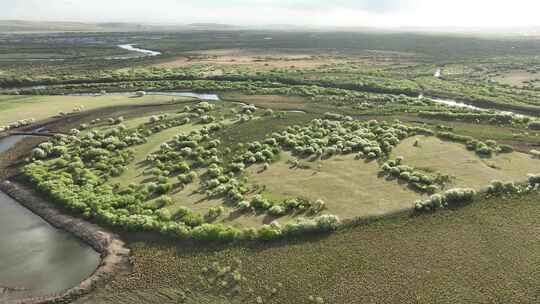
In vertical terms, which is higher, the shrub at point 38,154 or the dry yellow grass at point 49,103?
the dry yellow grass at point 49,103

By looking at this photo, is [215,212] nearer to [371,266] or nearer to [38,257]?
[371,266]

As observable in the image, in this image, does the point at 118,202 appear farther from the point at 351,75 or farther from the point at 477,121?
the point at 351,75

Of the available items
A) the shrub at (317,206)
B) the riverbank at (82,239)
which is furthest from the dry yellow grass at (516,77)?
the riverbank at (82,239)

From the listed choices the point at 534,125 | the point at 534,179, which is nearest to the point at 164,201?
the point at 534,179

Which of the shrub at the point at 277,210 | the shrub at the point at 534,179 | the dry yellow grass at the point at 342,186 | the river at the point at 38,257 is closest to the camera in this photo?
the river at the point at 38,257

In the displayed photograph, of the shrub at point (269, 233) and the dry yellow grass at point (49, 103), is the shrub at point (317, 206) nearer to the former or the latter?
the shrub at point (269, 233)

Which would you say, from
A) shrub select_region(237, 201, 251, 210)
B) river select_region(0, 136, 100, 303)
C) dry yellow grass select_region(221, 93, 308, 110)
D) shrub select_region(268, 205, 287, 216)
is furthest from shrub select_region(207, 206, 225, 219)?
dry yellow grass select_region(221, 93, 308, 110)

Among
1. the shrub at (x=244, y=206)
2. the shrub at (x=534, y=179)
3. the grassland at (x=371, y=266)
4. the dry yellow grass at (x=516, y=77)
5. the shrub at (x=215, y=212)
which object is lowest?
the grassland at (x=371, y=266)

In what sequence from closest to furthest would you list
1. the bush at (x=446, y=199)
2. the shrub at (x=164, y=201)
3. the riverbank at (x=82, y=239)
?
the riverbank at (x=82, y=239)
the bush at (x=446, y=199)
the shrub at (x=164, y=201)

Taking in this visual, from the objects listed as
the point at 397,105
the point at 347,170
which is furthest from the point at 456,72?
the point at 347,170
